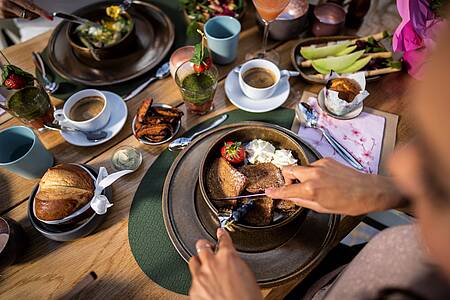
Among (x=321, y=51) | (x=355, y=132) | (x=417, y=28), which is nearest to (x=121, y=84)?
(x=321, y=51)

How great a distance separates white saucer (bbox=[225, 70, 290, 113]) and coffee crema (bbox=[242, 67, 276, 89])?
0.14 feet

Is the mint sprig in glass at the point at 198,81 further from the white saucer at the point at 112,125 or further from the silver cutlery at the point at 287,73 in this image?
the white saucer at the point at 112,125

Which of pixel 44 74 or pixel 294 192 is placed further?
pixel 44 74

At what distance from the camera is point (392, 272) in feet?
2.21

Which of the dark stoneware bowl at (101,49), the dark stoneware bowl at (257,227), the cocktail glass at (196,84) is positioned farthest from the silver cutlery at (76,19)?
the dark stoneware bowl at (257,227)

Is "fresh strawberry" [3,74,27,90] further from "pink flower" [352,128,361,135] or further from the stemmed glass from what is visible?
"pink flower" [352,128,361,135]

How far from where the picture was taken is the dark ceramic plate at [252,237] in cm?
90

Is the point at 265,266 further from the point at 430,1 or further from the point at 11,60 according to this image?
the point at 11,60

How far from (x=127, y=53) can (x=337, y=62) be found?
3.08ft

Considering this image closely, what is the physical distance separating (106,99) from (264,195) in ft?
2.32

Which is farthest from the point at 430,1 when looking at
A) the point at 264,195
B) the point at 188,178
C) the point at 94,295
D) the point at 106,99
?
the point at 94,295

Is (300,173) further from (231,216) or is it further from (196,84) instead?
(196,84)

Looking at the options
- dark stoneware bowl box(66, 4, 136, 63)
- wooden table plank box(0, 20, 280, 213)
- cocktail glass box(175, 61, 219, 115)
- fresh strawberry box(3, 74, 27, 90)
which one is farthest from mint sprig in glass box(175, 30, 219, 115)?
fresh strawberry box(3, 74, 27, 90)

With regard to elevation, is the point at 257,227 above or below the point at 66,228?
above
